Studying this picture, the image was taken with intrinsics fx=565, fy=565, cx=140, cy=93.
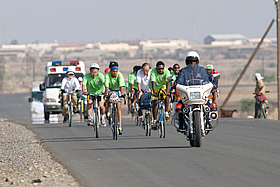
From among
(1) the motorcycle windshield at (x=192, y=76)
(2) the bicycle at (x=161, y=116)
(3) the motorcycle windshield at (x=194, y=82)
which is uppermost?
(1) the motorcycle windshield at (x=192, y=76)

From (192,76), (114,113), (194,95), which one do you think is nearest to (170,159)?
(194,95)

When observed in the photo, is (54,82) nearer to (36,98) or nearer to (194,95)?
(194,95)

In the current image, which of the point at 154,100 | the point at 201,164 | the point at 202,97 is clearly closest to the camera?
the point at 201,164

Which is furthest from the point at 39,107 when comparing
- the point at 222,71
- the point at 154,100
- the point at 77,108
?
the point at 222,71

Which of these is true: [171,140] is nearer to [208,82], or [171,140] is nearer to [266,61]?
[208,82]

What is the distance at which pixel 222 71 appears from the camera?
136 meters

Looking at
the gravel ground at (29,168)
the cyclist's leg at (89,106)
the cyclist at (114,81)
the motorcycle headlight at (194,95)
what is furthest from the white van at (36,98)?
the motorcycle headlight at (194,95)

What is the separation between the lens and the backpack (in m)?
15.4

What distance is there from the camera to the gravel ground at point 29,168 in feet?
26.5

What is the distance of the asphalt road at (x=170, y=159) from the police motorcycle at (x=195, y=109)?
387 millimetres

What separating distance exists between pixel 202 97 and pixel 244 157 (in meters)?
1.79

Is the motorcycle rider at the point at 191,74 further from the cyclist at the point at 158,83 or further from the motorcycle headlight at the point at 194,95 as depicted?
the cyclist at the point at 158,83

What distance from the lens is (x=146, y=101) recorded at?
15.5 m

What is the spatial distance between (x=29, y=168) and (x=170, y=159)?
2.49 metres
